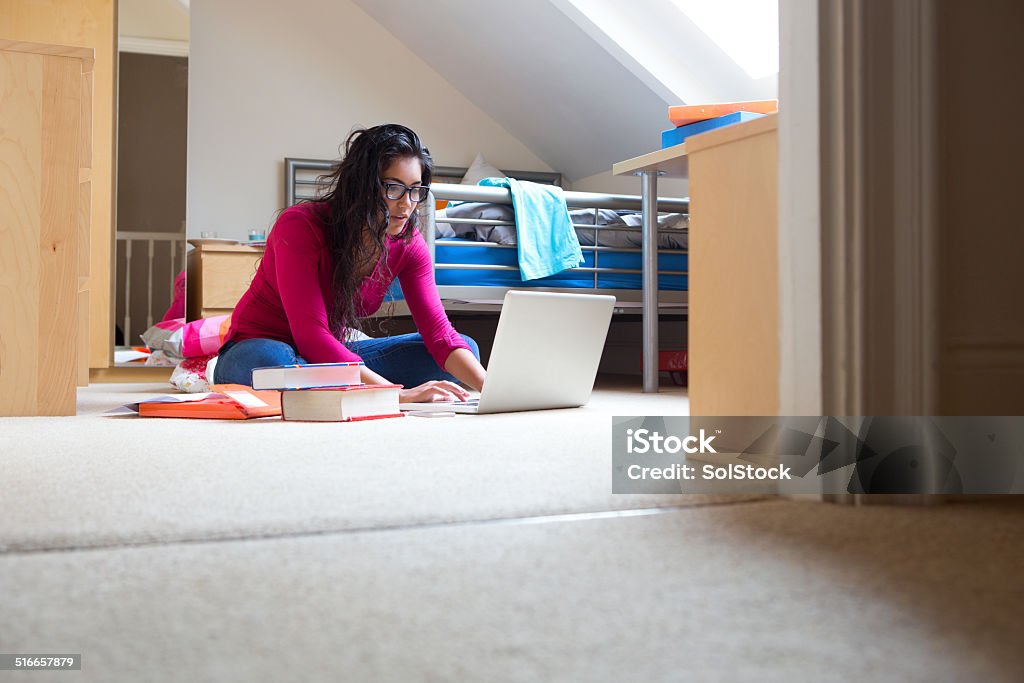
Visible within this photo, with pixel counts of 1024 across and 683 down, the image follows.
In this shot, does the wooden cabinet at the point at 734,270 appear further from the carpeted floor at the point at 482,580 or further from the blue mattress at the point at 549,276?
the blue mattress at the point at 549,276

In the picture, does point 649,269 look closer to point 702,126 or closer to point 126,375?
point 702,126

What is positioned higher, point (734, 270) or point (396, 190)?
point (396, 190)

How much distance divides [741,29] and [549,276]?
1194mm

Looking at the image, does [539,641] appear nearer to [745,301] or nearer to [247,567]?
[247,567]

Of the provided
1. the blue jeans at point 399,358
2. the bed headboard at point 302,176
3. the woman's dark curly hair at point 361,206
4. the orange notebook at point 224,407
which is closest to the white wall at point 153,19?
the bed headboard at point 302,176

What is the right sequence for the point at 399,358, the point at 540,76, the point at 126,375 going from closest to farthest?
the point at 399,358 → the point at 126,375 → the point at 540,76

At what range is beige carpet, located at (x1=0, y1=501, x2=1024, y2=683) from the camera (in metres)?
0.51

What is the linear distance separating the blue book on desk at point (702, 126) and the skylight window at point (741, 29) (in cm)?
79

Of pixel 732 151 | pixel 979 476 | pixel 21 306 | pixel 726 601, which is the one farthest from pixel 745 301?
pixel 21 306

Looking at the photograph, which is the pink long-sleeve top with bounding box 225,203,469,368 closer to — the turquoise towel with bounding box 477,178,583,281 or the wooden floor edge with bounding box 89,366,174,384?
the turquoise towel with bounding box 477,178,583,281

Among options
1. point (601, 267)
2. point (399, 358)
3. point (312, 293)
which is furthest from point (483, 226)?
point (312, 293)

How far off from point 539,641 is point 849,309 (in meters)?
0.57

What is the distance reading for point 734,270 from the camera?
117cm

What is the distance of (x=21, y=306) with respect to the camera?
1879 mm
